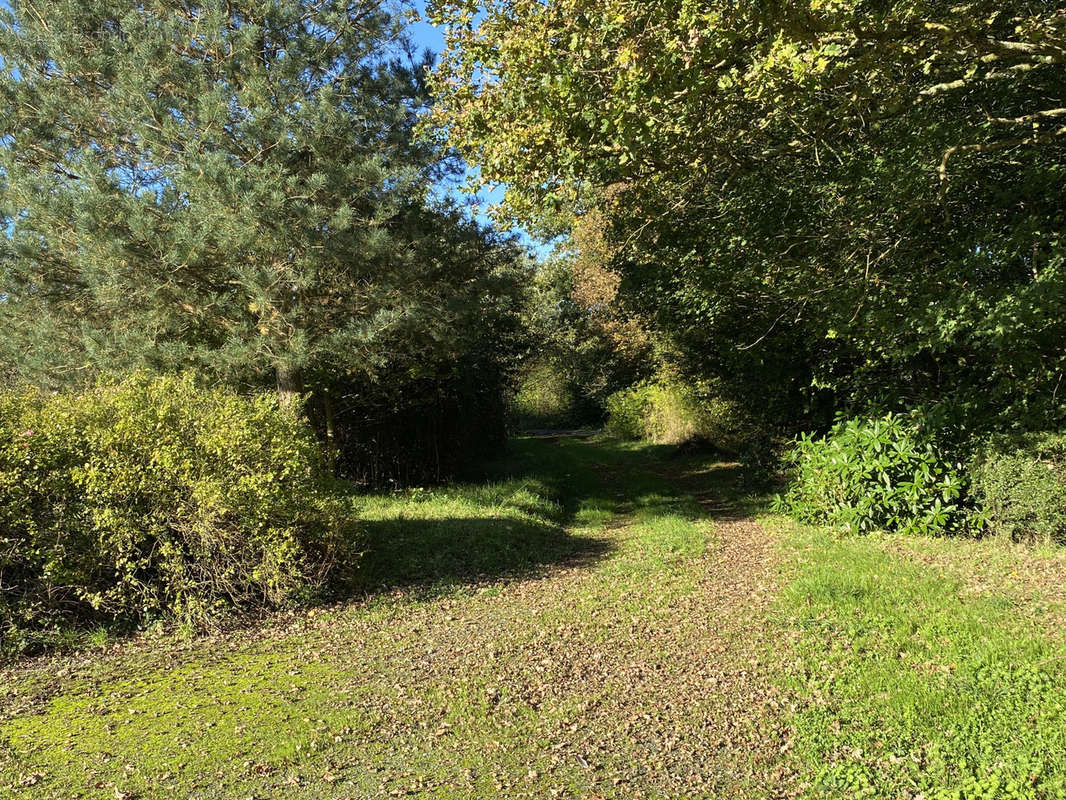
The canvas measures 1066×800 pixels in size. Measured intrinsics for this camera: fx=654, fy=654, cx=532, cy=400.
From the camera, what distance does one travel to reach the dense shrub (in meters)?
15.7

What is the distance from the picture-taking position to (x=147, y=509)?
5.90 metres

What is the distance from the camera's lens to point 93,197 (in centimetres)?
786

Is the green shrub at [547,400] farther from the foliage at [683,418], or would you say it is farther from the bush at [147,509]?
the bush at [147,509]

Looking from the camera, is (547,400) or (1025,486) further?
(547,400)

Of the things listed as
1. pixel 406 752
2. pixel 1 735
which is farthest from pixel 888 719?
pixel 1 735

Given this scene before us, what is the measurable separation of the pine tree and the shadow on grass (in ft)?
8.87

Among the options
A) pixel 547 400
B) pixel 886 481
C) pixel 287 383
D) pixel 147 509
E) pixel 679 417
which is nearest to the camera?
pixel 147 509

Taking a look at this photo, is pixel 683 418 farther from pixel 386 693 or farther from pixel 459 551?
pixel 386 693

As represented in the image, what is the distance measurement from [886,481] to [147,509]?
864cm

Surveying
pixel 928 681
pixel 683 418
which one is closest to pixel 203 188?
pixel 928 681

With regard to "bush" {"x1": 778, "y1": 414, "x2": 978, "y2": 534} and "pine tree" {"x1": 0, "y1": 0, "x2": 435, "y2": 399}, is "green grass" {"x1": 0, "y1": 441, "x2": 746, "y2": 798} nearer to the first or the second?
"bush" {"x1": 778, "y1": 414, "x2": 978, "y2": 534}

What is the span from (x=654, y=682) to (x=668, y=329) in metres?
9.41

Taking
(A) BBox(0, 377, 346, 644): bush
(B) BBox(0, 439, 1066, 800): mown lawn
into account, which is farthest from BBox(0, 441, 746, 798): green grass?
(A) BBox(0, 377, 346, 644): bush

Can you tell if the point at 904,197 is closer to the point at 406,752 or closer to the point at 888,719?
the point at 888,719
